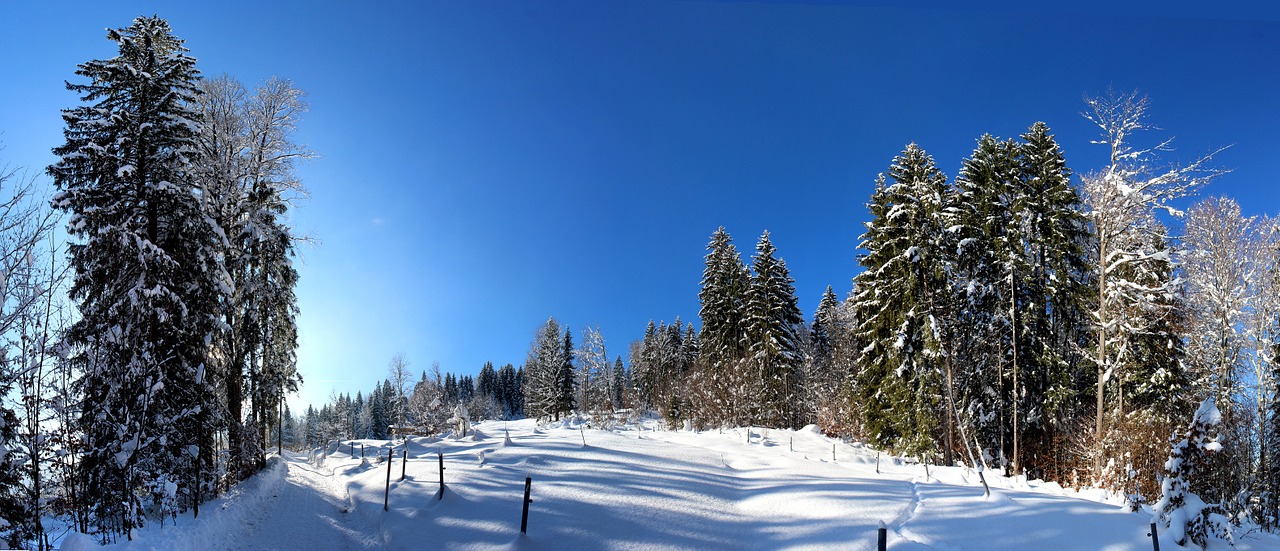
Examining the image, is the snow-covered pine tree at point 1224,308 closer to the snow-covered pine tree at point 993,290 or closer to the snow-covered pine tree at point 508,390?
the snow-covered pine tree at point 993,290

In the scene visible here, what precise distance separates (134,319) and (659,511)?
11.7m

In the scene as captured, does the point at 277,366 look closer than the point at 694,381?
Yes

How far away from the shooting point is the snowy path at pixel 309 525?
11.0m

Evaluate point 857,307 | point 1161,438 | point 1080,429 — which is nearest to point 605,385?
point 857,307

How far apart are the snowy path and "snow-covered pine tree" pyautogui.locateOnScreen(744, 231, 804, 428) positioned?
22.3 m

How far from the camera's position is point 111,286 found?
11.7 metres

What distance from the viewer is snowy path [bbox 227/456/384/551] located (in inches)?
434

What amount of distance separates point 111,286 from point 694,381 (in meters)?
29.6

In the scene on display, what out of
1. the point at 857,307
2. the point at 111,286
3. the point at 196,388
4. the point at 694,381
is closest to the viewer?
the point at 111,286

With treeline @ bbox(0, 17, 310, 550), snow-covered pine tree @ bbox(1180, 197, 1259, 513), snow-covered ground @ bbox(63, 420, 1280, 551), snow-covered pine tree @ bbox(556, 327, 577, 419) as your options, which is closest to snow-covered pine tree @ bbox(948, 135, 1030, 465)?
snow-covered pine tree @ bbox(1180, 197, 1259, 513)

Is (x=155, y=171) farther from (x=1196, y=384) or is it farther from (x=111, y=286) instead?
(x=1196, y=384)

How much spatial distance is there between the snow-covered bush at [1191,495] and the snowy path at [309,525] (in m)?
13.7

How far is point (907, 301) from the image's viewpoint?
68.0ft

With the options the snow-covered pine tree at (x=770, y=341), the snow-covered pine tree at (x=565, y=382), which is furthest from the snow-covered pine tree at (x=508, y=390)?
the snow-covered pine tree at (x=770, y=341)
